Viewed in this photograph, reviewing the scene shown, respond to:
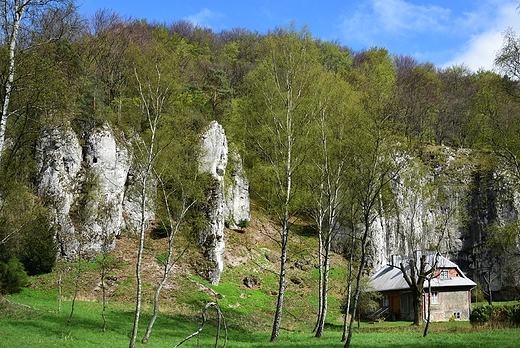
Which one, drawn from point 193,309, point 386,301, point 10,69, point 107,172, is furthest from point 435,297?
point 10,69

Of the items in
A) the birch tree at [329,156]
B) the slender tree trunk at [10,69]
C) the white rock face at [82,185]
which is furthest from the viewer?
the white rock face at [82,185]

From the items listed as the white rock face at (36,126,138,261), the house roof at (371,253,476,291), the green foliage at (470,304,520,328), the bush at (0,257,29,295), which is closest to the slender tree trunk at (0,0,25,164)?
the bush at (0,257,29,295)

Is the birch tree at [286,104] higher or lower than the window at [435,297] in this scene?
higher

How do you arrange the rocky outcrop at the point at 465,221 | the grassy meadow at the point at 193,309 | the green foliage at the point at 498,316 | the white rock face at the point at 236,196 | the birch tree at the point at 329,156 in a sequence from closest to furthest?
the grassy meadow at the point at 193,309, the green foliage at the point at 498,316, the birch tree at the point at 329,156, the white rock face at the point at 236,196, the rocky outcrop at the point at 465,221

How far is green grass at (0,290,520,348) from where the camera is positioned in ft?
51.4

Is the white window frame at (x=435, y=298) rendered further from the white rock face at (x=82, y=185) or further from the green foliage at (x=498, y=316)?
the white rock face at (x=82, y=185)

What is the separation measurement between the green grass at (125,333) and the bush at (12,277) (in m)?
0.52

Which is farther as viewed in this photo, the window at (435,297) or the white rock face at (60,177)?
the window at (435,297)

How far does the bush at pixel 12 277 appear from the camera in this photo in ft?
77.5

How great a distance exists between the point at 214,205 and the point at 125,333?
1545 cm

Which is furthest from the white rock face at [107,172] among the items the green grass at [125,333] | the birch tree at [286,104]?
the birch tree at [286,104]

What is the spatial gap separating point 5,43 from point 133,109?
22920 mm

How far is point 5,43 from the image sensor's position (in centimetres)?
1184

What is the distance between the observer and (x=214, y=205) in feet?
110
